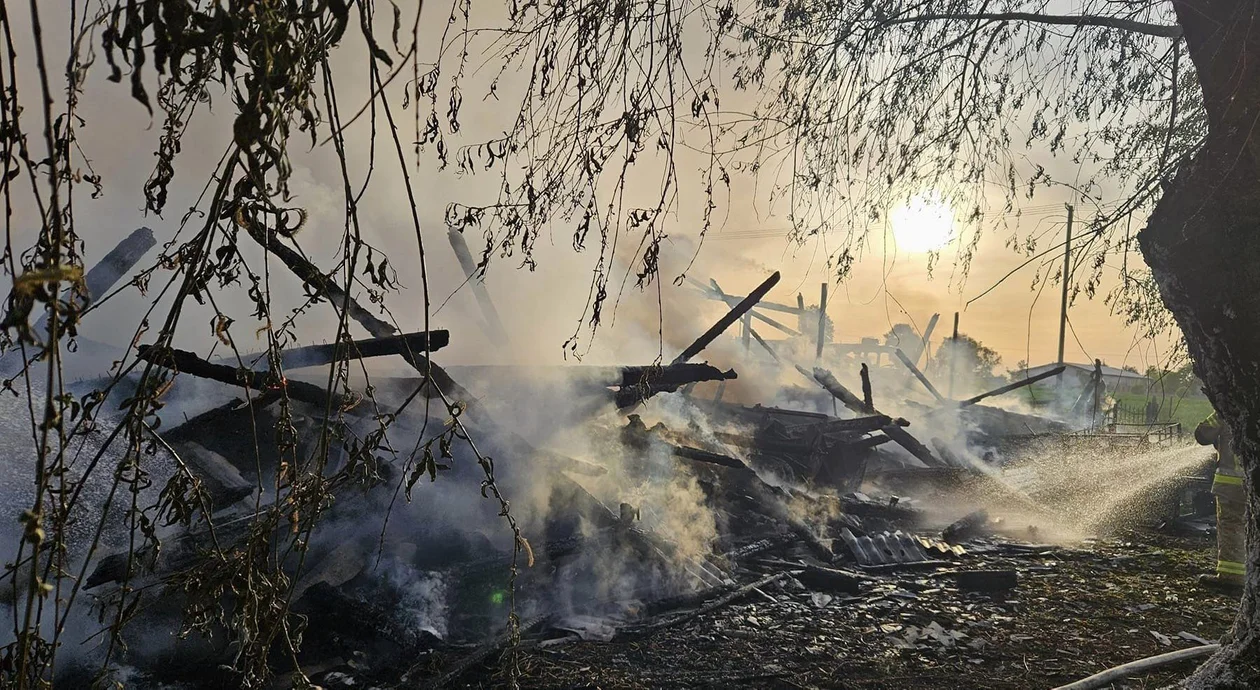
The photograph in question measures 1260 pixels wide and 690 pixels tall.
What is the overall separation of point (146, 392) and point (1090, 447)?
933 inches

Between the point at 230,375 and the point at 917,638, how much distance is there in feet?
21.1

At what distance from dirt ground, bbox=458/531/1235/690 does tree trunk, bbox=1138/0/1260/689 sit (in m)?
1.61

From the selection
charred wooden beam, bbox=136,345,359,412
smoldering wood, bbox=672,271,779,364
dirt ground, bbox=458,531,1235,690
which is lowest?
dirt ground, bbox=458,531,1235,690

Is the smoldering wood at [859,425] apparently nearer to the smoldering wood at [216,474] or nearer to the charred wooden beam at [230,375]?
the charred wooden beam at [230,375]

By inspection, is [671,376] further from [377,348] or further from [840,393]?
[840,393]

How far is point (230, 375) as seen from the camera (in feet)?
13.7

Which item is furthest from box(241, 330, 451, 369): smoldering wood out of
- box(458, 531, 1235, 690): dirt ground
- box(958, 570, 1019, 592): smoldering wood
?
box(958, 570, 1019, 592): smoldering wood

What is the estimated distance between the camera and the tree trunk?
12.1ft

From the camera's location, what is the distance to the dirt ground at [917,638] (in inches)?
215

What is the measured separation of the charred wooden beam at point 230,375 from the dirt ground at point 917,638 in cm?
258

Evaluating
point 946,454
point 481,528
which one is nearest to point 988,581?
point 481,528

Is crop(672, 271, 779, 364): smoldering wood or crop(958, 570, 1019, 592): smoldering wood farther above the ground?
crop(672, 271, 779, 364): smoldering wood

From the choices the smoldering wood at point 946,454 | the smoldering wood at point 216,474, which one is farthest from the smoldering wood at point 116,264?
the smoldering wood at point 946,454

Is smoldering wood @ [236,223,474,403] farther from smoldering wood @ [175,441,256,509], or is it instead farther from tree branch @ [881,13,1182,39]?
tree branch @ [881,13,1182,39]
